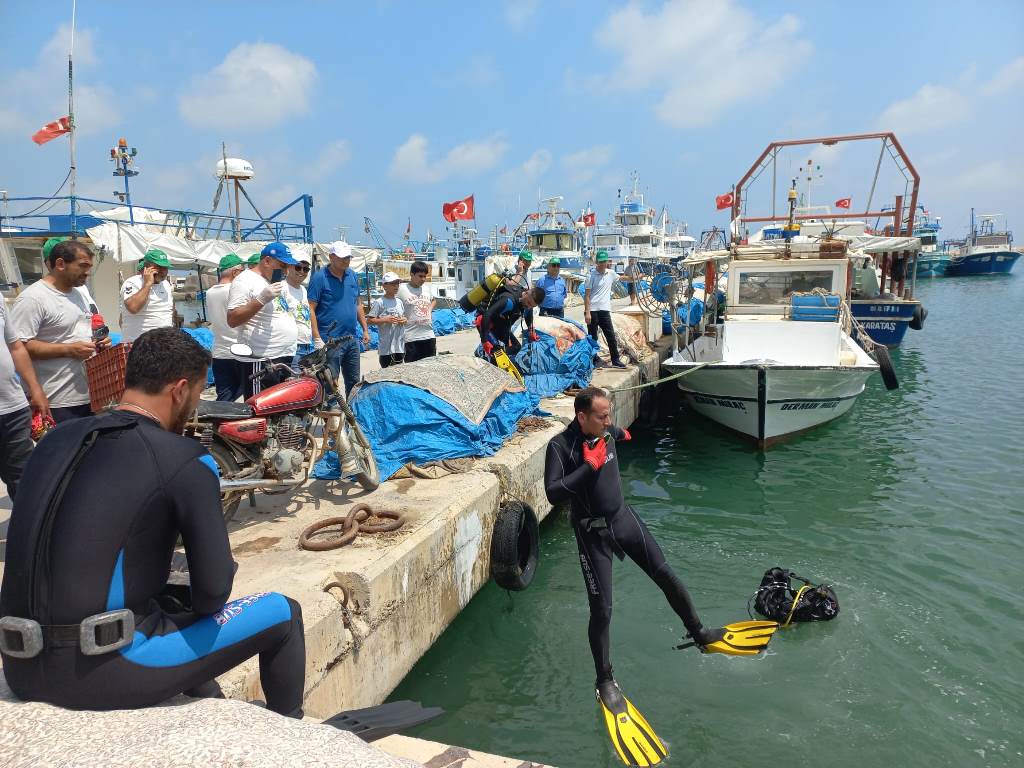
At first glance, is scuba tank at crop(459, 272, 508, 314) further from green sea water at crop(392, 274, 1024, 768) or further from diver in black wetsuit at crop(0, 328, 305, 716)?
diver in black wetsuit at crop(0, 328, 305, 716)

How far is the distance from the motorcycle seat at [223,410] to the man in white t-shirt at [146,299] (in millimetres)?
1381

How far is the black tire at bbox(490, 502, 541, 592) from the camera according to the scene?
14.8ft

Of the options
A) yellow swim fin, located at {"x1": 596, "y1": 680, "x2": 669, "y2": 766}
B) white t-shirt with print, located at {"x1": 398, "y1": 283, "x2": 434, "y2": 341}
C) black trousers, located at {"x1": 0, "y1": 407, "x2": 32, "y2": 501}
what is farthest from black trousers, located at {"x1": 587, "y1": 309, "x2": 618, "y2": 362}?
black trousers, located at {"x1": 0, "y1": 407, "x2": 32, "y2": 501}

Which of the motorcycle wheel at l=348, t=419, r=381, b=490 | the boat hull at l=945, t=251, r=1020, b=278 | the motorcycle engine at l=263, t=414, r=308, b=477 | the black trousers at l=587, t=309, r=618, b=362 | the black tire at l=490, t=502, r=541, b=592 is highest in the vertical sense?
the boat hull at l=945, t=251, r=1020, b=278

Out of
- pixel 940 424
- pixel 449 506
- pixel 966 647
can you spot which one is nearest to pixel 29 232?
pixel 449 506

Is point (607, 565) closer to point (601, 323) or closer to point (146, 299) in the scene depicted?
point (146, 299)

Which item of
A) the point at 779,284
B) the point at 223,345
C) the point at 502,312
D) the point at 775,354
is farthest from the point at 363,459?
the point at 779,284

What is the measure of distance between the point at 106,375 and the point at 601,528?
3.21 meters

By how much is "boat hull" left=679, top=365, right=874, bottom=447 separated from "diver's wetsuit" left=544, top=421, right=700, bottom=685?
5344mm

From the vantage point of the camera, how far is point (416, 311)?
736 centimetres

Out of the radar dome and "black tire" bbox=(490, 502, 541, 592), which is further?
the radar dome

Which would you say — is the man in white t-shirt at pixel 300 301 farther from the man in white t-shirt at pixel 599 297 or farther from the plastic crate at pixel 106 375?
the man in white t-shirt at pixel 599 297

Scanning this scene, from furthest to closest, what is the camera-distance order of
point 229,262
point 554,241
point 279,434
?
point 554,241 → point 229,262 → point 279,434

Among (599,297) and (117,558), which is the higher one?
(599,297)
